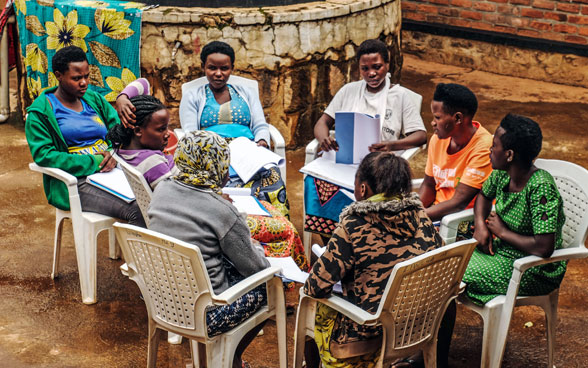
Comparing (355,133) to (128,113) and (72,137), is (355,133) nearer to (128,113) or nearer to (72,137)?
(128,113)

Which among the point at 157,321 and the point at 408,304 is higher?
the point at 408,304

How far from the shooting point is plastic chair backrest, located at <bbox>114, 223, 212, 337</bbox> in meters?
3.04

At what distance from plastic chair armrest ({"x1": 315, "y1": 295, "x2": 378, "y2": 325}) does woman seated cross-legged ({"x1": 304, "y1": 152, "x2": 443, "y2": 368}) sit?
0.13ft

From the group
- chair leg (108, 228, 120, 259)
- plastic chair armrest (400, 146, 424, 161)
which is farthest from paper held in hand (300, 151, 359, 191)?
chair leg (108, 228, 120, 259)

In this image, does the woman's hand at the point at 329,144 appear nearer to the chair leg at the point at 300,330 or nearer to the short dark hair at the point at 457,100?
the short dark hair at the point at 457,100

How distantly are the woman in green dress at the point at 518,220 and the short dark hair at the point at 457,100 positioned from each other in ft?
1.46

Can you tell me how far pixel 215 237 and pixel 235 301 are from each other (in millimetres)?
295

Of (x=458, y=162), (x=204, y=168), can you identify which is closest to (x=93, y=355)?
(x=204, y=168)

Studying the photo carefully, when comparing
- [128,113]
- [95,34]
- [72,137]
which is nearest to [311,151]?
[128,113]

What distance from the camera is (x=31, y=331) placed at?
4090 mm

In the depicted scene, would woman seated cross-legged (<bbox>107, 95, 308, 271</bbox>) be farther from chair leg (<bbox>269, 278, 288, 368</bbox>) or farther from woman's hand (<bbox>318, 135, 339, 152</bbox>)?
woman's hand (<bbox>318, 135, 339, 152</bbox>)

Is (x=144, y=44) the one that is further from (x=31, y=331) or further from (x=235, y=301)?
(x=235, y=301)

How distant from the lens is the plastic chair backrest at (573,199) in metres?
3.64

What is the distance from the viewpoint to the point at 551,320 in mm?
3662
